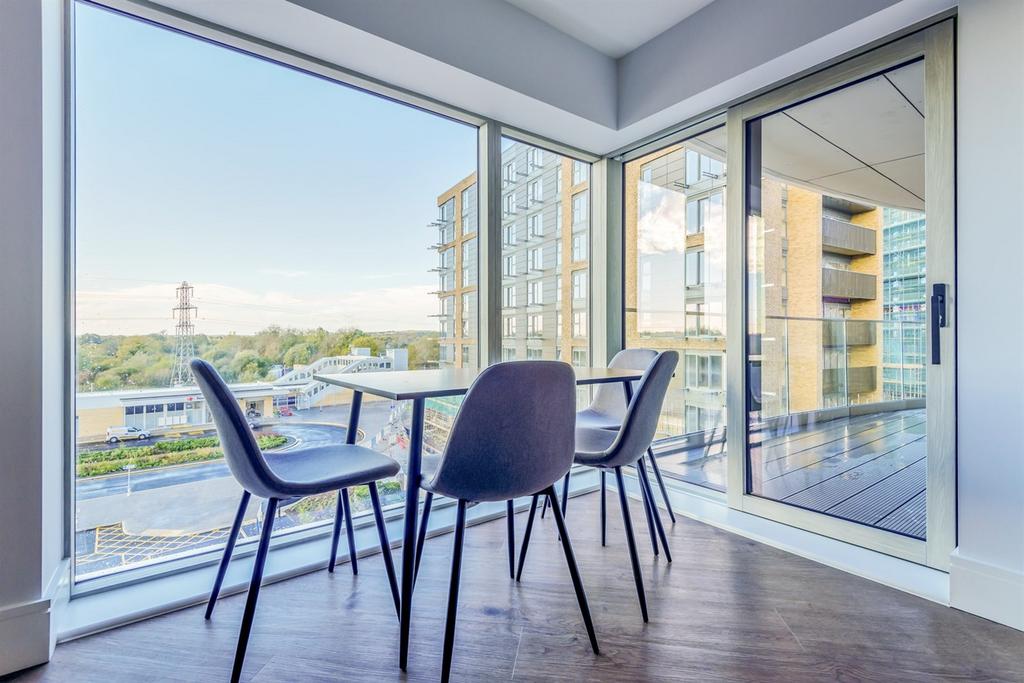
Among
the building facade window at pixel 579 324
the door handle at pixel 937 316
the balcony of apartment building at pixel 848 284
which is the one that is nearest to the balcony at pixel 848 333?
the balcony of apartment building at pixel 848 284

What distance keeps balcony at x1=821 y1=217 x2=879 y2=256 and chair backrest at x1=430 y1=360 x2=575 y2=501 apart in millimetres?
1753

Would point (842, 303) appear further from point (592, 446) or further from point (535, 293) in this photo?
point (535, 293)

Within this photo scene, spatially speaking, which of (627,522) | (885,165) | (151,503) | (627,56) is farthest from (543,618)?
(627,56)

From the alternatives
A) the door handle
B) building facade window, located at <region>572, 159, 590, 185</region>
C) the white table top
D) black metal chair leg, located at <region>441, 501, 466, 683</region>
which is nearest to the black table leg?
the white table top

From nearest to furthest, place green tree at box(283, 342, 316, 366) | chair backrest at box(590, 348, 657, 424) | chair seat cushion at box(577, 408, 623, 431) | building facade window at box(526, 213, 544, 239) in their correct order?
green tree at box(283, 342, 316, 366)
chair seat cushion at box(577, 408, 623, 431)
chair backrest at box(590, 348, 657, 424)
building facade window at box(526, 213, 544, 239)

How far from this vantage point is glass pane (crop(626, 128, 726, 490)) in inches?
109

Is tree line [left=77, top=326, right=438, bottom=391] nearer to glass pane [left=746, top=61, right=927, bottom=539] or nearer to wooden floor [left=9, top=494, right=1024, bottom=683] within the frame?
wooden floor [left=9, top=494, right=1024, bottom=683]

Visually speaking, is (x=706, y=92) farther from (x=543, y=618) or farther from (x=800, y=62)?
(x=543, y=618)

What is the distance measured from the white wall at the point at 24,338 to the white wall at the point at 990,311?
123 inches

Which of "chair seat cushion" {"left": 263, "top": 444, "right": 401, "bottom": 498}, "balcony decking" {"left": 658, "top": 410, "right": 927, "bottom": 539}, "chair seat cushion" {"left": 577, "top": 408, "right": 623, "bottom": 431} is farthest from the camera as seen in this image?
"chair seat cushion" {"left": 577, "top": 408, "right": 623, "bottom": 431}

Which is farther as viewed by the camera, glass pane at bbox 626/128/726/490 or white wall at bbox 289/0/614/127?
glass pane at bbox 626/128/726/490

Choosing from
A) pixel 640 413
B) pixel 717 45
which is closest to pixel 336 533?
pixel 640 413

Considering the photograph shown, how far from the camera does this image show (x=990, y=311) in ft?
5.52

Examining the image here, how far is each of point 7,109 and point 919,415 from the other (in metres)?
3.43
